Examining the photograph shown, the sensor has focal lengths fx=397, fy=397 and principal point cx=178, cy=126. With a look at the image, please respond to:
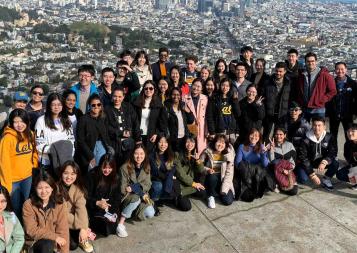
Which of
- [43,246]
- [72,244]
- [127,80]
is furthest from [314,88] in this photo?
[43,246]

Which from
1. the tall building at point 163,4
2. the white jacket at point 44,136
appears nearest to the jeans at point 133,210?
the white jacket at point 44,136

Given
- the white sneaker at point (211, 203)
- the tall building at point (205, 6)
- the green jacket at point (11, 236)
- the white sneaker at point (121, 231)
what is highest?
the tall building at point (205, 6)

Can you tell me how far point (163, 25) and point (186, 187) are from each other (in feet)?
220

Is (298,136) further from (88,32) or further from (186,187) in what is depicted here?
(88,32)

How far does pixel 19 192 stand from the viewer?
3619mm

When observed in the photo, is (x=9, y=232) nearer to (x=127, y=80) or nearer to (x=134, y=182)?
(x=134, y=182)

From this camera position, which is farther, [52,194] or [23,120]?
[23,120]

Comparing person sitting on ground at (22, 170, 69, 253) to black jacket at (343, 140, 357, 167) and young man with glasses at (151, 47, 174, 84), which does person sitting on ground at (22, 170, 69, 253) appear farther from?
black jacket at (343, 140, 357, 167)

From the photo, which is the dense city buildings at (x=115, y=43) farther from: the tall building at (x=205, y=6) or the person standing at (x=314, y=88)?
the tall building at (x=205, y=6)

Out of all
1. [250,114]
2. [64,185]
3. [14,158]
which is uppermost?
[250,114]

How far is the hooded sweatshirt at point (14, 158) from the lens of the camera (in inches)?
135

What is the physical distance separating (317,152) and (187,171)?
1716mm

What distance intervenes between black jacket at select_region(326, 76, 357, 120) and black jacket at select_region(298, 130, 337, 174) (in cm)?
74

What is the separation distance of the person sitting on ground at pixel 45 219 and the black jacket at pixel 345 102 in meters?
3.91
